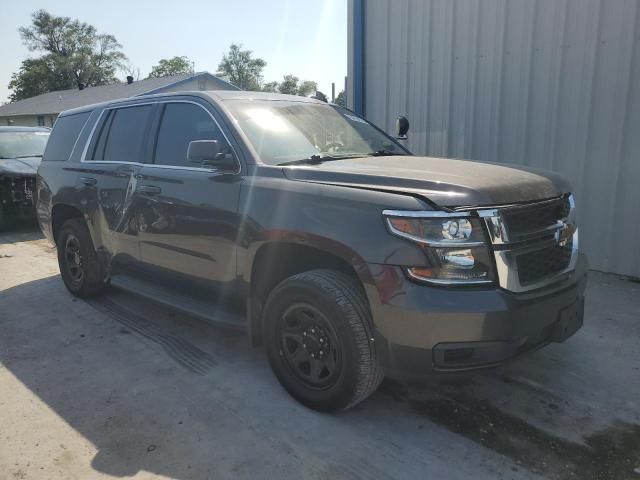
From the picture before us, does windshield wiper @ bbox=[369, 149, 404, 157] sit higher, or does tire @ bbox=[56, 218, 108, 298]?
windshield wiper @ bbox=[369, 149, 404, 157]

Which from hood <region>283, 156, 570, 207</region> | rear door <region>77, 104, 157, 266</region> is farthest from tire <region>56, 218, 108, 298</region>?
hood <region>283, 156, 570, 207</region>

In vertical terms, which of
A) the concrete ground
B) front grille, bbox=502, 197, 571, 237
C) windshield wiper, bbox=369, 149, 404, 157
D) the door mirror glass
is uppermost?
the door mirror glass

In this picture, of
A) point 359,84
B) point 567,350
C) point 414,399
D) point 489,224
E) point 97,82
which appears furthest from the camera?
point 97,82

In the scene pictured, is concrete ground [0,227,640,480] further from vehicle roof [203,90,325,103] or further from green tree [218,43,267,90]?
green tree [218,43,267,90]

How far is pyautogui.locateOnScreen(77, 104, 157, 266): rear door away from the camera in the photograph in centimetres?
416

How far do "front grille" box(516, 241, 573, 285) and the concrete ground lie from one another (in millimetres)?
768

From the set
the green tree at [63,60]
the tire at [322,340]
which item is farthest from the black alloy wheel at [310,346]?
the green tree at [63,60]

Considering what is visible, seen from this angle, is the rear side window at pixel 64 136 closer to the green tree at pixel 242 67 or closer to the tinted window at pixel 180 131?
the tinted window at pixel 180 131

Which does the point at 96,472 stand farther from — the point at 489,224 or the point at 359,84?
the point at 359,84

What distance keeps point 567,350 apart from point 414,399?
1431 mm

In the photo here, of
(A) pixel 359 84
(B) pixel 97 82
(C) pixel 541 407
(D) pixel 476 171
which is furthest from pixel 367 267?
(B) pixel 97 82

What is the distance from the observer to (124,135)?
4.44m

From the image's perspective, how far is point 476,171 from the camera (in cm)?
299

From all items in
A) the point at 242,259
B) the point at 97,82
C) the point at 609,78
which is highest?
the point at 97,82
